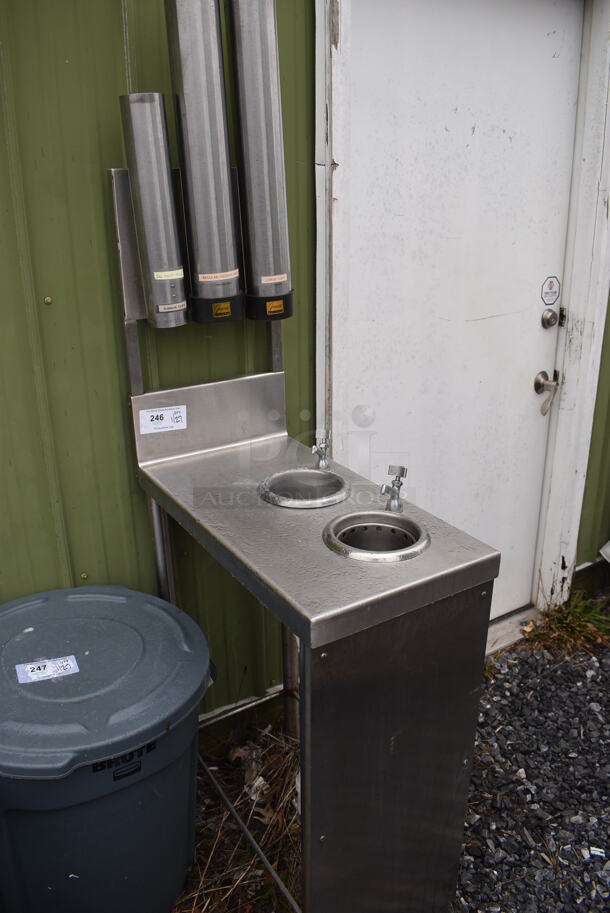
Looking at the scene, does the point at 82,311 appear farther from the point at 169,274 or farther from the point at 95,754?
the point at 95,754

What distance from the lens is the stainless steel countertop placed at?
4.12 ft

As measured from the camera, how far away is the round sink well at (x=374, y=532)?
1.46 meters

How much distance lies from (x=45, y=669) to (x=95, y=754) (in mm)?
242

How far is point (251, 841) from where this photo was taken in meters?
1.87

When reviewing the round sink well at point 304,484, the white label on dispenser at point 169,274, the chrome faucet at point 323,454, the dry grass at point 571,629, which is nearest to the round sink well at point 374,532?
the round sink well at point 304,484

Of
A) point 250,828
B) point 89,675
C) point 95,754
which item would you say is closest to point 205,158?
point 89,675

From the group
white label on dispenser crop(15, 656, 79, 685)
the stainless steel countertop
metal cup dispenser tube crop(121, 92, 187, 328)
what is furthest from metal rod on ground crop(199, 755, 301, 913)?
metal cup dispenser tube crop(121, 92, 187, 328)

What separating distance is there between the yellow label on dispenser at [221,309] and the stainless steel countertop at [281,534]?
240mm

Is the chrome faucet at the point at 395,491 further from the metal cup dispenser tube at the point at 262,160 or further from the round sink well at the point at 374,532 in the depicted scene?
the metal cup dispenser tube at the point at 262,160

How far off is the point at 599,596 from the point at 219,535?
2.30 metres

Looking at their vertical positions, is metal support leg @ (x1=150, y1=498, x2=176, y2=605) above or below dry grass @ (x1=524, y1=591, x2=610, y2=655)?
above

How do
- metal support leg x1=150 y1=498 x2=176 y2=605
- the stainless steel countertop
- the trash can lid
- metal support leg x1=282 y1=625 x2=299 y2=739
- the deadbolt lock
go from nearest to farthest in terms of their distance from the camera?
the stainless steel countertop < the trash can lid < metal support leg x1=150 y1=498 x2=176 y2=605 < metal support leg x1=282 y1=625 x2=299 y2=739 < the deadbolt lock

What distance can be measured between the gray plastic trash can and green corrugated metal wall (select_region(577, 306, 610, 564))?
6.21 feet

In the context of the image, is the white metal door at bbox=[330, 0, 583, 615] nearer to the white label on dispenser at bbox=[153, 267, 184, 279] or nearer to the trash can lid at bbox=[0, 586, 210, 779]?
the white label on dispenser at bbox=[153, 267, 184, 279]
